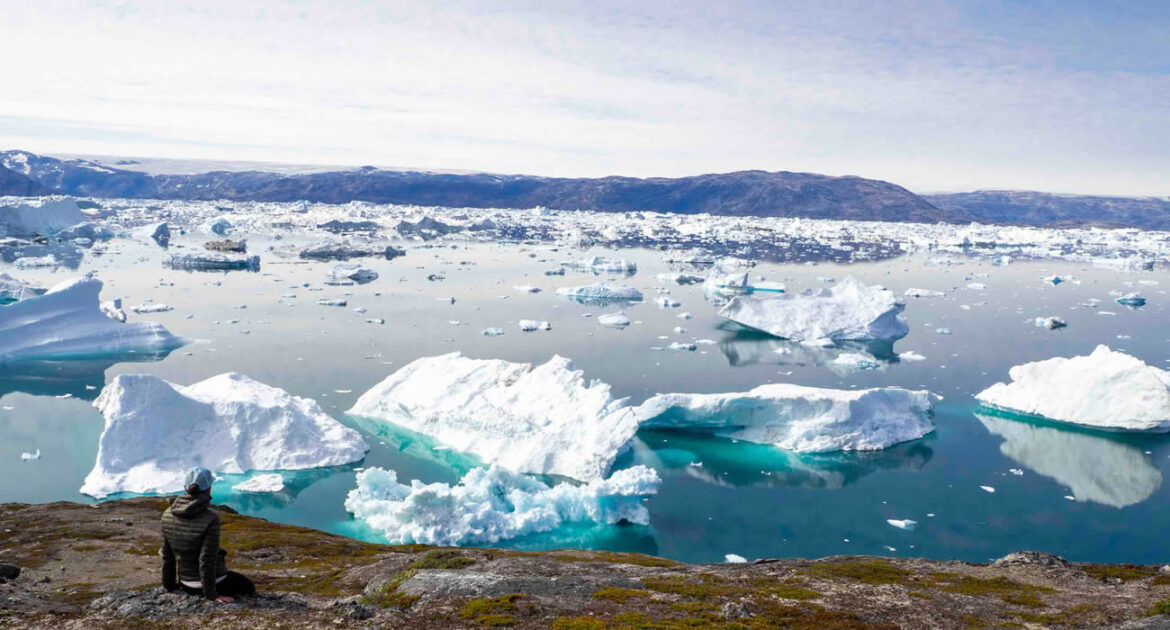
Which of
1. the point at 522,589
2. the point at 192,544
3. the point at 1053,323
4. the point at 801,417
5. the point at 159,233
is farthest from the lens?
the point at 159,233

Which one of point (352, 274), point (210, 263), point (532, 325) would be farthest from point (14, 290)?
point (532, 325)

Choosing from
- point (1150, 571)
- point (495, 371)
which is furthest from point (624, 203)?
point (1150, 571)

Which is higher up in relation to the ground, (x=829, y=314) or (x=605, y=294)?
(x=829, y=314)

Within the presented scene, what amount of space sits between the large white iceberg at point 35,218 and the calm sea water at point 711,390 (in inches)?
683

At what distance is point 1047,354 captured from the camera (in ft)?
70.9

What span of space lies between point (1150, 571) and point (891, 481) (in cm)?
500

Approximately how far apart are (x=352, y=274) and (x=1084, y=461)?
26984 millimetres

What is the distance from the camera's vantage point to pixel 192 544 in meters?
4.91

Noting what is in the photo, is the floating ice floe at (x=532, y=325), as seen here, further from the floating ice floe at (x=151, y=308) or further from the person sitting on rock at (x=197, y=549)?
the person sitting on rock at (x=197, y=549)

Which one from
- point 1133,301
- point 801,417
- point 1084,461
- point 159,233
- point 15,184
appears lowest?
point 1084,461

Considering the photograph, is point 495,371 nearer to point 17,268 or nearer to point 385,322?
point 385,322

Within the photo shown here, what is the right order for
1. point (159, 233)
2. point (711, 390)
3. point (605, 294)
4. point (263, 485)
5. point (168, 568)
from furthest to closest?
point (159, 233)
point (605, 294)
point (711, 390)
point (263, 485)
point (168, 568)

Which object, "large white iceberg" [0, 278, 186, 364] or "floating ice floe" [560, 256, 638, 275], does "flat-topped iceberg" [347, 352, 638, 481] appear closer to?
"large white iceberg" [0, 278, 186, 364]

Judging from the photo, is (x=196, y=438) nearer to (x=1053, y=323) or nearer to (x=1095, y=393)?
(x=1095, y=393)
